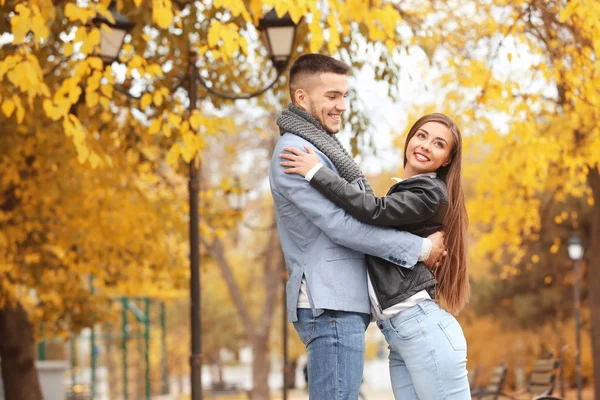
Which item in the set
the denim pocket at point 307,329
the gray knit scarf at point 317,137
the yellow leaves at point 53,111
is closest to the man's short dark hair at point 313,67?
the gray knit scarf at point 317,137

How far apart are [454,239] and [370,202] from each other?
1.52 ft

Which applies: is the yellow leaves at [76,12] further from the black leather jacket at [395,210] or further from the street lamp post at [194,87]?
the black leather jacket at [395,210]

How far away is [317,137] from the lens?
390cm

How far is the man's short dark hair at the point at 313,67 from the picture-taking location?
155 inches

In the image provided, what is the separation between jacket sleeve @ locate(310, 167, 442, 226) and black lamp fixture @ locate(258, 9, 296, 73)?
4.85 meters

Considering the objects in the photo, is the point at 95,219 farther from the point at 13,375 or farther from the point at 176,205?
the point at 13,375

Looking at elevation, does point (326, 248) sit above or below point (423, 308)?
above

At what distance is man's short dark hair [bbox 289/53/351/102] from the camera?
155 inches

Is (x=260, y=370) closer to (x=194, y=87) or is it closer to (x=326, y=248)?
(x=194, y=87)

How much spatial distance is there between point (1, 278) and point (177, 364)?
36257 mm

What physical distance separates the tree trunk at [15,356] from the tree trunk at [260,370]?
34.7 feet

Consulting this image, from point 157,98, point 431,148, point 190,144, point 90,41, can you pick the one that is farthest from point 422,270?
point 157,98

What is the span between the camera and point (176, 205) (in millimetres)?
14320

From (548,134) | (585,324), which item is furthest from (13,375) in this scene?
(585,324)
